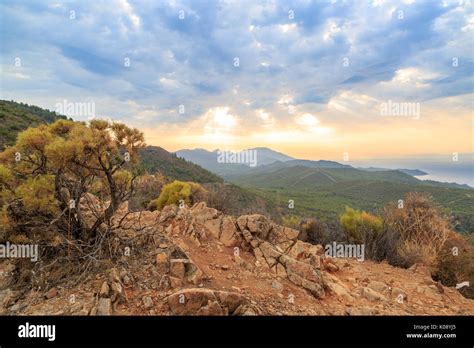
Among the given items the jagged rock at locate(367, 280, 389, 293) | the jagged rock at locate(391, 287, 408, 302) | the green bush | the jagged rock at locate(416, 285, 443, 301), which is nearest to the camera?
the jagged rock at locate(391, 287, 408, 302)

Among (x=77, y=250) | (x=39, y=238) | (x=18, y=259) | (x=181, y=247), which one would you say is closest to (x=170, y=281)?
(x=181, y=247)

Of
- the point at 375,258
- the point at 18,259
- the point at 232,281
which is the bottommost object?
the point at 375,258

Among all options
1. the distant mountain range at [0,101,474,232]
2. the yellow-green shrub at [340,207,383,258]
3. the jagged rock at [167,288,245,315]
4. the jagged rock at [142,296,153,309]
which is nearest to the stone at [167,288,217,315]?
the jagged rock at [167,288,245,315]

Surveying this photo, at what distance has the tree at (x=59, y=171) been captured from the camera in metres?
5.11

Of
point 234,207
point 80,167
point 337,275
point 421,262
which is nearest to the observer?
point 80,167

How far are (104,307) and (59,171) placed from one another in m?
2.78

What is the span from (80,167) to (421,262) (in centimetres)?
938

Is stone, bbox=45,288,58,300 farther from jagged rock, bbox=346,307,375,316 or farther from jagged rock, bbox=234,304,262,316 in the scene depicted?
jagged rock, bbox=346,307,375,316

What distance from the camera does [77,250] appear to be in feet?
17.7

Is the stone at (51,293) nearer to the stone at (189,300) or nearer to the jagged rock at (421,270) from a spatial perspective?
the stone at (189,300)

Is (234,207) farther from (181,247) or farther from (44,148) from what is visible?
(44,148)

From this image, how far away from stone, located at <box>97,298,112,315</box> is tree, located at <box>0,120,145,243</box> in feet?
5.54

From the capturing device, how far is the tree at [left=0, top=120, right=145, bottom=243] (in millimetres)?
5109
